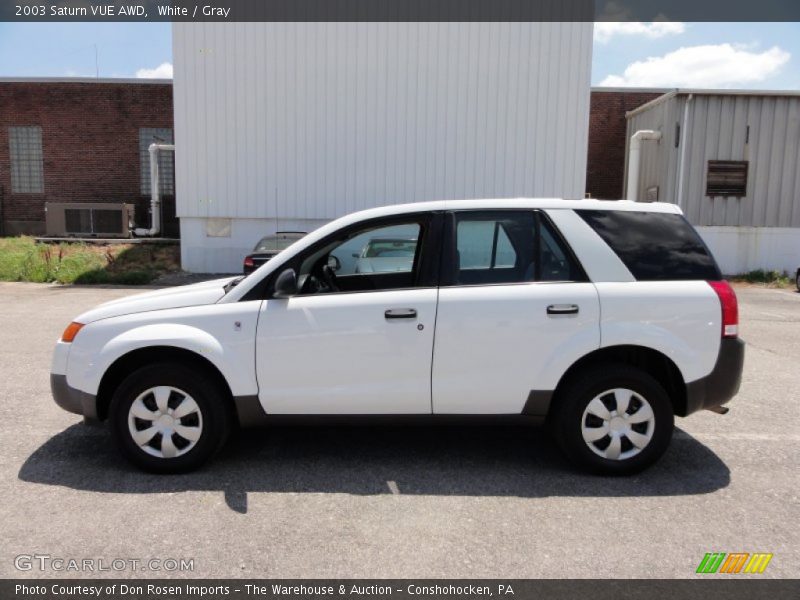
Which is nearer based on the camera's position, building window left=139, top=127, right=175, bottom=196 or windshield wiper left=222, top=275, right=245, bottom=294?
windshield wiper left=222, top=275, right=245, bottom=294

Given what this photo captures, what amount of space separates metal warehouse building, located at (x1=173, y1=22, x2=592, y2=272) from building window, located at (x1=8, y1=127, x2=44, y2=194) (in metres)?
11.6

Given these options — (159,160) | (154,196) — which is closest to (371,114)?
(154,196)

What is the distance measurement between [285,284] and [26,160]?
27.2 metres

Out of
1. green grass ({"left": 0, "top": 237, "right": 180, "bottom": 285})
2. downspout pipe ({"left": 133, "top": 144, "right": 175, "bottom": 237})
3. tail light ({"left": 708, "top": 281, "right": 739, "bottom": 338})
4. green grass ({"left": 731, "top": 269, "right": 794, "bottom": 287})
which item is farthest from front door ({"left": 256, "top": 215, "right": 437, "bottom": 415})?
downspout pipe ({"left": 133, "top": 144, "right": 175, "bottom": 237})

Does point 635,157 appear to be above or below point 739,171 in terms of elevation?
above

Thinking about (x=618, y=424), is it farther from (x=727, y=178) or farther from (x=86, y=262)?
(x=727, y=178)

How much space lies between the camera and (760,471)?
14.3 ft

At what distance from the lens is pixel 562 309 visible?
405 cm

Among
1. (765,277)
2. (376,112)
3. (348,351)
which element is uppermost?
(376,112)

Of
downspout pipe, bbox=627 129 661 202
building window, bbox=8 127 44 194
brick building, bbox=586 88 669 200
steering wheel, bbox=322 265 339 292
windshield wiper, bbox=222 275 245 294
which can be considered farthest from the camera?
building window, bbox=8 127 44 194

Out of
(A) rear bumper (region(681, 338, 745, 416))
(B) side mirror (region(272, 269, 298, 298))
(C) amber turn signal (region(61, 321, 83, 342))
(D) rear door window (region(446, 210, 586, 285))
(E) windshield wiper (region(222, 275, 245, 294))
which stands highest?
(D) rear door window (region(446, 210, 586, 285))

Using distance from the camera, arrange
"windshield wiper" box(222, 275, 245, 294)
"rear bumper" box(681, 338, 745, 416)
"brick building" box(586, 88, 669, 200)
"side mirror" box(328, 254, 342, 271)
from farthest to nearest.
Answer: "brick building" box(586, 88, 669, 200), "side mirror" box(328, 254, 342, 271), "windshield wiper" box(222, 275, 245, 294), "rear bumper" box(681, 338, 745, 416)

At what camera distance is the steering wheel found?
4.66 metres

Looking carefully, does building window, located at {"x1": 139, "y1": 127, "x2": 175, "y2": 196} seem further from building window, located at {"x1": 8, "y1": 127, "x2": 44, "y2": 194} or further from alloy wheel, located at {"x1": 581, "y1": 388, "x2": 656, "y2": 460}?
alloy wheel, located at {"x1": 581, "y1": 388, "x2": 656, "y2": 460}
